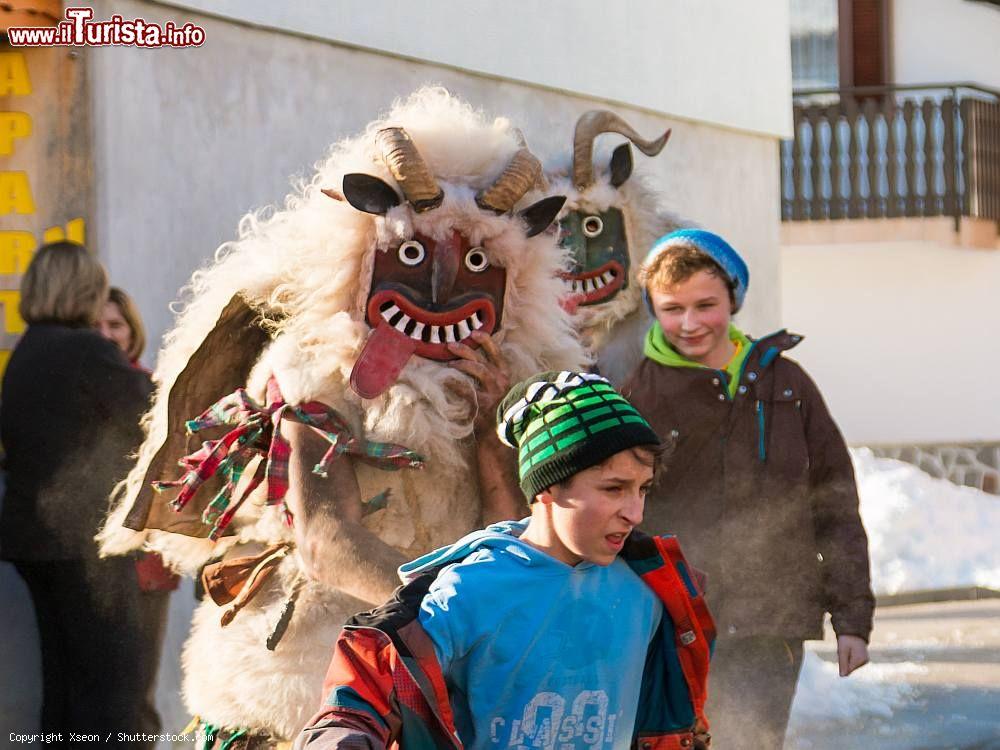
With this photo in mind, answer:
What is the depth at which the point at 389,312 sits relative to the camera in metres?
4.03

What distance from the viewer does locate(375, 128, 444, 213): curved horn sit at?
3988 mm

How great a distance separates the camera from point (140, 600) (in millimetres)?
5676

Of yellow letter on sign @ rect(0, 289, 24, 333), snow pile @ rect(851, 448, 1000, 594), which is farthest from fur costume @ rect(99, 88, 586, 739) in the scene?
snow pile @ rect(851, 448, 1000, 594)

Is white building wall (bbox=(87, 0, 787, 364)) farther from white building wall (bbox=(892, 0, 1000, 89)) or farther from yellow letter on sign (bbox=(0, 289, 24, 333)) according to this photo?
white building wall (bbox=(892, 0, 1000, 89))

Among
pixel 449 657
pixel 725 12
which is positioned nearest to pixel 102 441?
pixel 449 657

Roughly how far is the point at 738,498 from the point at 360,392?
1.25 metres

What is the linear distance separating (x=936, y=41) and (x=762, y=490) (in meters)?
14.4

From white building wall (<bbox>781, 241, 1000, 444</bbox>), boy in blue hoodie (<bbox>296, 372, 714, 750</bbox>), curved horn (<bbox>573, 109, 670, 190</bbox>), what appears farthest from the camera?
white building wall (<bbox>781, 241, 1000, 444</bbox>)

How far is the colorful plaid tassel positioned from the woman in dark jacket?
1.23m

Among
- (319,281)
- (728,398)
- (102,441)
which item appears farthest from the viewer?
(102,441)

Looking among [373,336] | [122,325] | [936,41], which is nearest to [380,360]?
[373,336]

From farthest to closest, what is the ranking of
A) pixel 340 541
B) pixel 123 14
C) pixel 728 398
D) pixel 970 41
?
pixel 970 41 → pixel 123 14 → pixel 728 398 → pixel 340 541

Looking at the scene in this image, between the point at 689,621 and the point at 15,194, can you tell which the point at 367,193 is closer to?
the point at 689,621

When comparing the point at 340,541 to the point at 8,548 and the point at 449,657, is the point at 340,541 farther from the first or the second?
Answer: the point at 8,548
